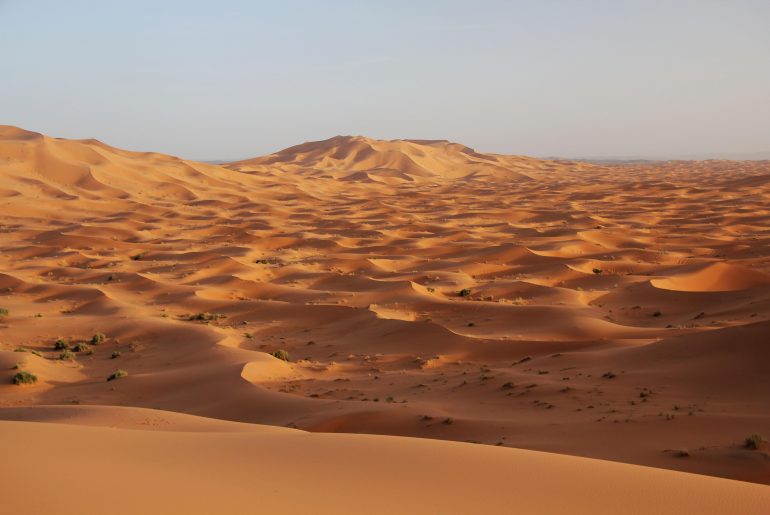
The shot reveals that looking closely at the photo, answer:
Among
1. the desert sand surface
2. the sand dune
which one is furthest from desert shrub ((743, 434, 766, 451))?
the sand dune

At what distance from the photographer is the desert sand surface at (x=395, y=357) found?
5309 millimetres

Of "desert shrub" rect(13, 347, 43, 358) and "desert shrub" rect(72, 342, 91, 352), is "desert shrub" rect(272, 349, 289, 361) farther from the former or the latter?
"desert shrub" rect(13, 347, 43, 358)

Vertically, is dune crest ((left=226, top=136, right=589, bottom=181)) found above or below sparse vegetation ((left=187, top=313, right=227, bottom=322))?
above

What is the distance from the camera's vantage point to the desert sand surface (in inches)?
209

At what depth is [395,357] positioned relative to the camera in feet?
41.6

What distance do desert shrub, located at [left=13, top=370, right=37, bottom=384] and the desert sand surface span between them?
0.13 metres

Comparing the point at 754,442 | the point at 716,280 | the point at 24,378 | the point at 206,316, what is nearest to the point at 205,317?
the point at 206,316

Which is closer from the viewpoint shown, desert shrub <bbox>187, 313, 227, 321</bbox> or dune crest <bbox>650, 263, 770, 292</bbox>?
desert shrub <bbox>187, 313, 227, 321</bbox>

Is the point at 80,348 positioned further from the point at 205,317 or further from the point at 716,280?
the point at 716,280

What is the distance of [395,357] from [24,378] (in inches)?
221

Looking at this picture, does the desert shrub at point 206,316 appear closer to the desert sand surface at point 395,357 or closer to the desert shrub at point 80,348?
the desert sand surface at point 395,357

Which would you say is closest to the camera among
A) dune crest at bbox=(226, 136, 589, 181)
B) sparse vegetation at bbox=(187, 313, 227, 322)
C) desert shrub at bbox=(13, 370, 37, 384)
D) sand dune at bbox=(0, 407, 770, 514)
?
sand dune at bbox=(0, 407, 770, 514)

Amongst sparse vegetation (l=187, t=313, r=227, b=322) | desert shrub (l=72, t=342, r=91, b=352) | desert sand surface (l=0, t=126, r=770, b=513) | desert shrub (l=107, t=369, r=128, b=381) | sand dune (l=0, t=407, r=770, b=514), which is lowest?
desert shrub (l=72, t=342, r=91, b=352)

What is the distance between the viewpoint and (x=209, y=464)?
18.2 feet
